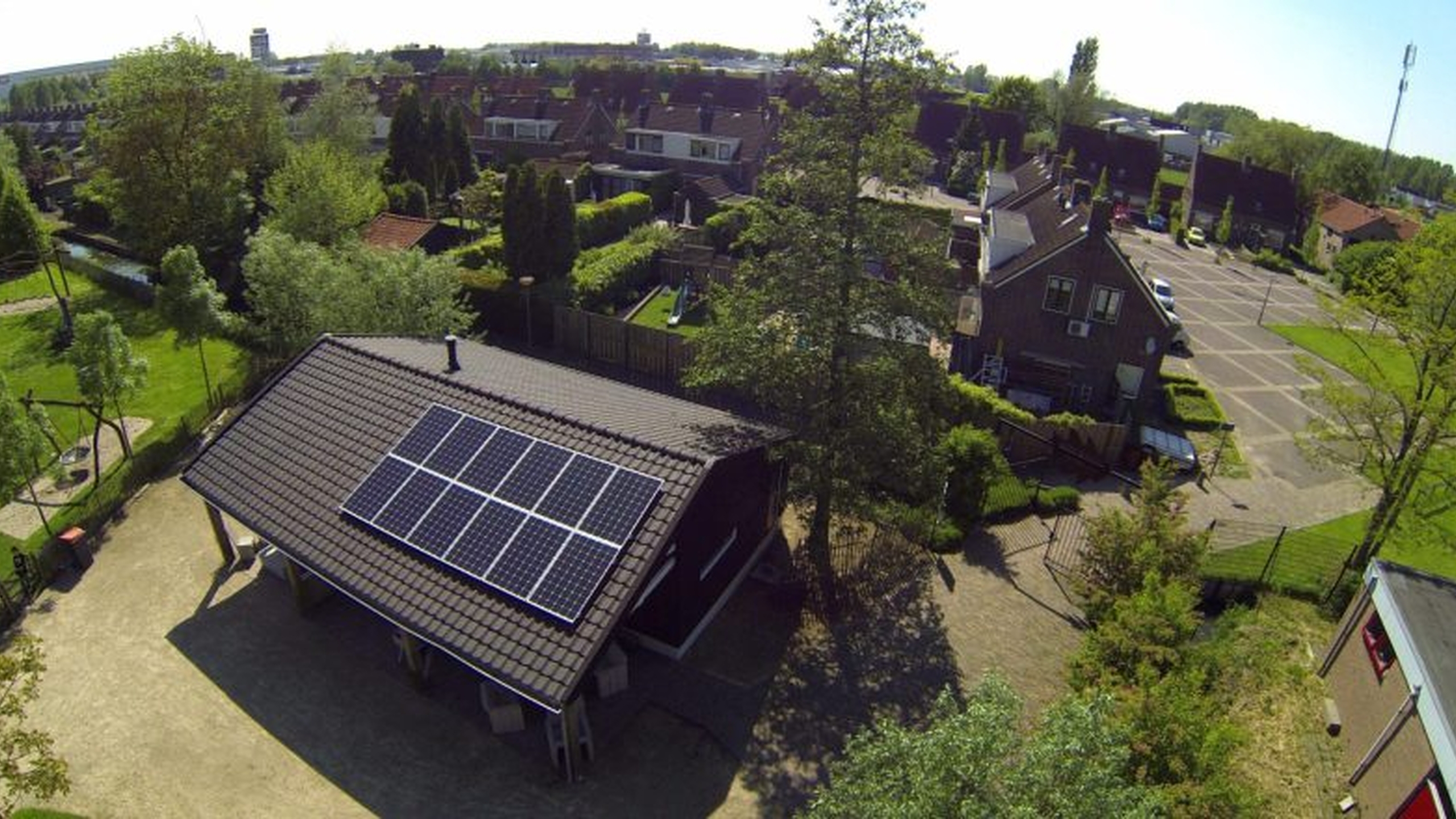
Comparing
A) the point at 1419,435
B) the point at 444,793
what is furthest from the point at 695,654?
the point at 1419,435

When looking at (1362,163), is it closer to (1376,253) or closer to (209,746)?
(1376,253)

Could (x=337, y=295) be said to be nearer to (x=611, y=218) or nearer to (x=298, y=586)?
(x=298, y=586)

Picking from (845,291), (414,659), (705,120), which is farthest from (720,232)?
(414,659)

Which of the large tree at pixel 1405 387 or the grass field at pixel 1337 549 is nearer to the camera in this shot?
the large tree at pixel 1405 387

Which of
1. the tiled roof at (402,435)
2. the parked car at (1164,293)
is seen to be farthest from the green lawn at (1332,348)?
the tiled roof at (402,435)

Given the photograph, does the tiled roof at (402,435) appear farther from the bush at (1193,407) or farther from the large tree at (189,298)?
the bush at (1193,407)

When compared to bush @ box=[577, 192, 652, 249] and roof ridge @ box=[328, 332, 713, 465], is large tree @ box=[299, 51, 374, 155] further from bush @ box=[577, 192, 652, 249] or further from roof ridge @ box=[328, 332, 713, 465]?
roof ridge @ box=[328, 332, 713, 465]
